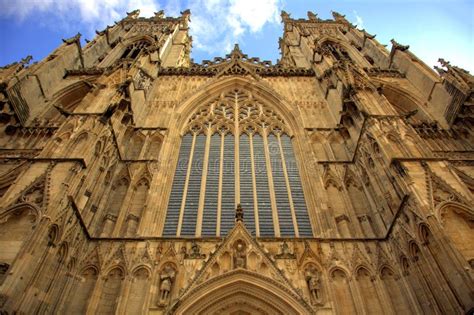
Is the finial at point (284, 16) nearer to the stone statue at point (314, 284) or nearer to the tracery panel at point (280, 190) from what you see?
the tracery panel at point (280, 190)

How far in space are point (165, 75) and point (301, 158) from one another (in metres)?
10.5

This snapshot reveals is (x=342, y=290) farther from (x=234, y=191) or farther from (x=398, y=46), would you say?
(x=398, y=46)

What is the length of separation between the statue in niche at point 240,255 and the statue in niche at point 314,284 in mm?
1769

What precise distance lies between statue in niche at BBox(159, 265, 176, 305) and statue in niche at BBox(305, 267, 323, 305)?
12.1 ft

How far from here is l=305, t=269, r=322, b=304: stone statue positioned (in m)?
9.11

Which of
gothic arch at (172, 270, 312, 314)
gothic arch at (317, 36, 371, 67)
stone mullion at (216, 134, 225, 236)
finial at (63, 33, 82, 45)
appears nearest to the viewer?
gothic arch at (172, 270, 312, 314)

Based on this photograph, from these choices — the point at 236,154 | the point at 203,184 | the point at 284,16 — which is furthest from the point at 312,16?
the point at 203,184

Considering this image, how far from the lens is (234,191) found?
522 inches

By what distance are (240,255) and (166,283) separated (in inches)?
84.0

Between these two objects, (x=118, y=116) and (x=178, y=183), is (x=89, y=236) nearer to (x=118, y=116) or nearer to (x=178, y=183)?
(x=178, y=183)

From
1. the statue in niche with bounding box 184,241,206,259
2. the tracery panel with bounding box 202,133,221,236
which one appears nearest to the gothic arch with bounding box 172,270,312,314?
the statue in niche with bounding box 184,241,206,259

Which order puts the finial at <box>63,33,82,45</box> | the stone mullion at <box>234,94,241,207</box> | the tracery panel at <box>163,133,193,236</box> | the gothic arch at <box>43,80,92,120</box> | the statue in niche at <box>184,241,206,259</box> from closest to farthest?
the statue in niche at <box>184,241,206,259</box> → the tracery panel at <box>163,133,193,236</box> → the stone mullion at <box>234,94,241,207</box> → the gothic arch at <box>43,80,92,120</box> → the finial at <box>63,33,82,45</box>

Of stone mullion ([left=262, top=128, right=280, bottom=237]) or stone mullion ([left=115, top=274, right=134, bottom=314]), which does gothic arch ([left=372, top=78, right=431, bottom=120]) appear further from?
stone mullion ([left=115, top=274, right=134, bottom=314])

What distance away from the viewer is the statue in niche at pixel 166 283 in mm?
9055
